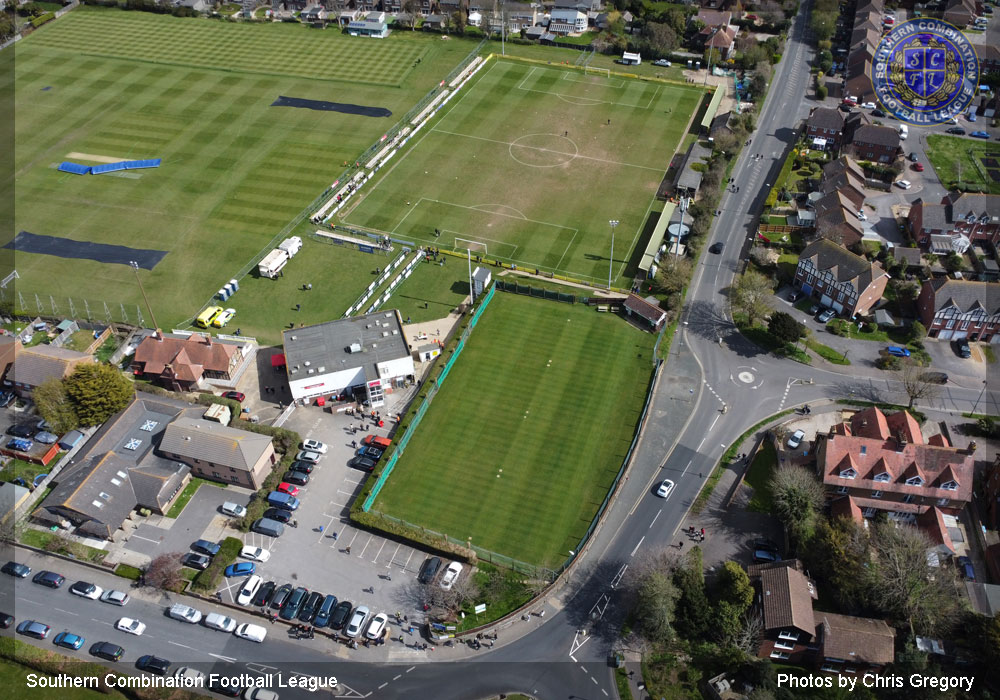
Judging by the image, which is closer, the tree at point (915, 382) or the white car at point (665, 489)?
the white car at point (665, 489)

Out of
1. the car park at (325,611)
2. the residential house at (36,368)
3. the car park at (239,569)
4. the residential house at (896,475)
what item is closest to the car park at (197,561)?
the car park at (239,569)

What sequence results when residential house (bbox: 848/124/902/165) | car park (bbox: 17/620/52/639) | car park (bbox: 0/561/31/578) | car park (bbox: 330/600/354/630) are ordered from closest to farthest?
1. car park (bbox: 17/620/52/639)
2. car park (bbox: 330/600/354/630)
3. car park (bbox: 0/561/31/578)
4. residential house (bbox: 848/124/902/165)

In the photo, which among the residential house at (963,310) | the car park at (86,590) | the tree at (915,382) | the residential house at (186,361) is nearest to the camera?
the car park at (86,590)

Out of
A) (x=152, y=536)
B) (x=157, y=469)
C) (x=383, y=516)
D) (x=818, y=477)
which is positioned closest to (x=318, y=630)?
(x=383, y=516)

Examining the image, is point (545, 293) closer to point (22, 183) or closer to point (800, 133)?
point (800, 133)

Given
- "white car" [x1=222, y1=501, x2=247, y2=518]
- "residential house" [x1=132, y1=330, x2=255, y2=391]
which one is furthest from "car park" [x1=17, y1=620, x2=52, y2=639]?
"residential house" [x1=132, y1=330, x2=255, y2=391]

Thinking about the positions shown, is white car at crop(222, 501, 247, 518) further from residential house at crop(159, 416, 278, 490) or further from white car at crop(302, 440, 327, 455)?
white car at crop(302, 440, 327, 455)

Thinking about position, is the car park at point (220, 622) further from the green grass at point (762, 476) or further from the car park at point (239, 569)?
the green grass at point (762, 476)
